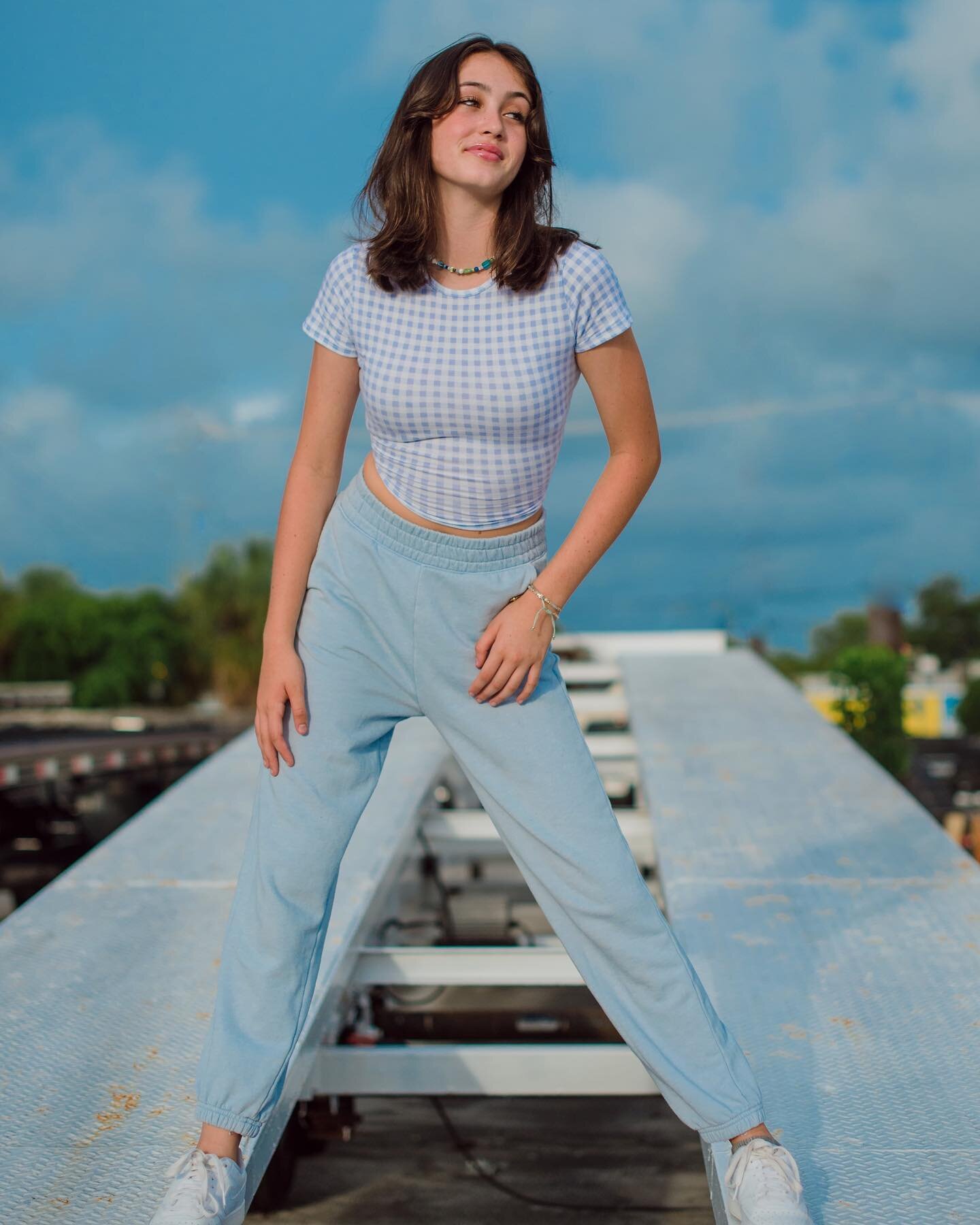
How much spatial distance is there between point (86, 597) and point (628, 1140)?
158 ft

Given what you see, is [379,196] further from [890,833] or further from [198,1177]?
[890,833]

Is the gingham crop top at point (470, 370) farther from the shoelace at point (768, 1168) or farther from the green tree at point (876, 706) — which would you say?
the green tree at point (876, 706)

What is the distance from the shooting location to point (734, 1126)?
159 cm

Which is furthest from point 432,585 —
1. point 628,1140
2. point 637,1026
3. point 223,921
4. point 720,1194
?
point 628,1140

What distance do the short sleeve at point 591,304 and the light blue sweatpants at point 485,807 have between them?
27 cm

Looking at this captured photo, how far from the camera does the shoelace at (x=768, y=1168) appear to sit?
1.55 m

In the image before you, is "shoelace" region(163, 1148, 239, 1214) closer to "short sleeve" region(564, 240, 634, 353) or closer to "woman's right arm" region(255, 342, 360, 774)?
"woman's right arm" region(255, 342, 360, 774)

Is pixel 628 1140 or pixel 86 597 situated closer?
pixel 628 1140

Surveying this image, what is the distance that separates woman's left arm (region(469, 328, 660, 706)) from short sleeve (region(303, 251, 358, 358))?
29 cm

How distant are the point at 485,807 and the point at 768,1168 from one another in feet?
1.83

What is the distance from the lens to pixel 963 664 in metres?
56.7

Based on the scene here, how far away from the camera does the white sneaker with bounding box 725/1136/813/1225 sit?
5.01 ft

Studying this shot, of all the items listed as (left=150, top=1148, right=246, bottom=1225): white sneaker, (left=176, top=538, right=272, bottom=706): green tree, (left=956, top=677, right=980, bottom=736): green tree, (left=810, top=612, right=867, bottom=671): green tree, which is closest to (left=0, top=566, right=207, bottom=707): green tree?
(left=176, top=538, right=272, bottom=706): green tree

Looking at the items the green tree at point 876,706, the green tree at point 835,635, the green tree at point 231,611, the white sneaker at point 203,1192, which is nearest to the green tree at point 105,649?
the green tree at point 231,611
